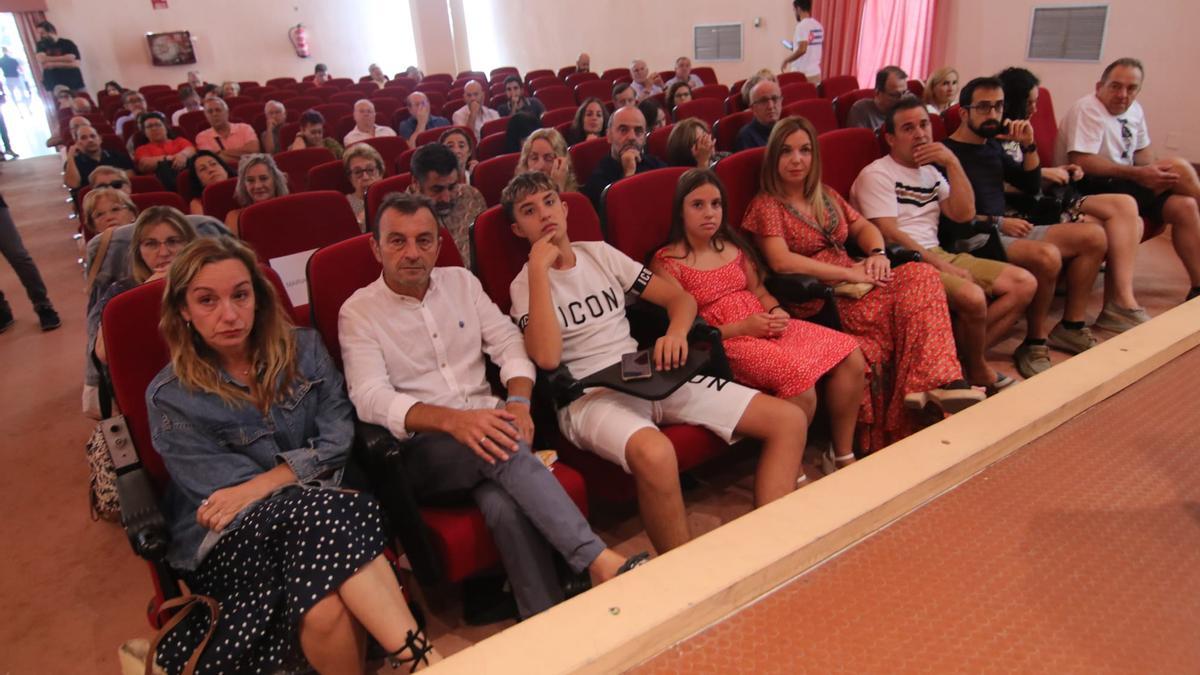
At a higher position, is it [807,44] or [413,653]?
[807,44]

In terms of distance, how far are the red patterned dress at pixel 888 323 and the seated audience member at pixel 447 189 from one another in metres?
1.13

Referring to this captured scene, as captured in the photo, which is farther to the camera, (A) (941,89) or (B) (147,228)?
(A) (941,89)

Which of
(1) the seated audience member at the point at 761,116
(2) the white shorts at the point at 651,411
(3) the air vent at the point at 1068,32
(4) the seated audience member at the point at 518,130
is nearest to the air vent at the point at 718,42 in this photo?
(3) the air vent at the point at 1068,32

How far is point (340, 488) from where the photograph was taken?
1507mm

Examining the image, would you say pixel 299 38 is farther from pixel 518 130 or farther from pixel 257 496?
pixel 257 496

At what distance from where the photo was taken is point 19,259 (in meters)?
3.85

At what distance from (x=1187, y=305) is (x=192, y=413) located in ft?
6.30

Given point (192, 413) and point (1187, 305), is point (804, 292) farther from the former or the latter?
point (192, 413)

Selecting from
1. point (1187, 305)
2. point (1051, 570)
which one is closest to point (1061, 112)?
point (1187, 305)

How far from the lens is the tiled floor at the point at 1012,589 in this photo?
65cm

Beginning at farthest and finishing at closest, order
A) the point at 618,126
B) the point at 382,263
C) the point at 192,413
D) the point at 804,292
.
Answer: the point at 618,126
the point at 804,292
the point at 382,263
the point at 192,413

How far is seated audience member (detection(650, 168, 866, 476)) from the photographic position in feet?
6.51

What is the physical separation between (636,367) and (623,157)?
1.58 meters

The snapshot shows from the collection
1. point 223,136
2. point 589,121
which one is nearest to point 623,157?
point 589,121
